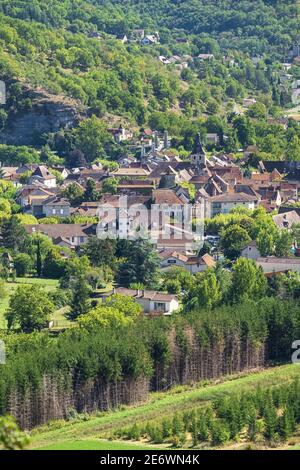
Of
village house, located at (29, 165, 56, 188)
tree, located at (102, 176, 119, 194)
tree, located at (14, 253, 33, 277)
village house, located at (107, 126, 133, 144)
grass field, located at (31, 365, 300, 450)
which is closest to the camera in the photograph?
grass field, located at (31, 365, 300, 450)

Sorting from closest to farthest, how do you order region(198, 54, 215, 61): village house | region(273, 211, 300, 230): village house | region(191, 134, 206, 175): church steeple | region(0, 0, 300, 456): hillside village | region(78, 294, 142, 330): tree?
region(0, 0, 300, 456): hillside village < region(78, 294, 142, 330): tree < region(273, 211, 300, 230): village house < region(191, 134, 206, 175): church steeple < region(198, 54, 215, 61): village house

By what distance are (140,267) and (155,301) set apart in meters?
4.14

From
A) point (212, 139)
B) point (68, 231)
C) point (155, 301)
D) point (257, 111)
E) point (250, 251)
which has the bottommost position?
point (155, 301)

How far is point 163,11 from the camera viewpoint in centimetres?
12988

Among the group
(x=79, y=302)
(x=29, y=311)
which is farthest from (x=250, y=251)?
(x=29, y=311)

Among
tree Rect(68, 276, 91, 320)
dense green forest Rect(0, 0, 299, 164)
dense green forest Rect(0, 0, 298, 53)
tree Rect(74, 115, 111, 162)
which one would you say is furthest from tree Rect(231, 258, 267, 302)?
dense green forest Rect(0, 0, 298, 53)

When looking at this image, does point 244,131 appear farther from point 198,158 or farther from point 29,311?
point 29,311

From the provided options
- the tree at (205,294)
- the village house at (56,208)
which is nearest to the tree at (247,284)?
the tree at (205,294)

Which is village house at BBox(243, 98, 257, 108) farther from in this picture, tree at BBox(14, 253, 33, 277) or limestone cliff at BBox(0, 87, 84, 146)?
tree at BBox(14, 253, 33, 277)

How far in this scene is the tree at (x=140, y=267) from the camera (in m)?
42.6

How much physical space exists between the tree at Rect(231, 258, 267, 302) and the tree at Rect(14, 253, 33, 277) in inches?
331

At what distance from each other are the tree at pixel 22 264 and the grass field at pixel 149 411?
14218 mm

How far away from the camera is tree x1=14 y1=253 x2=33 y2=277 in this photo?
148 feet

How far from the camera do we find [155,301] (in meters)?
38.7
